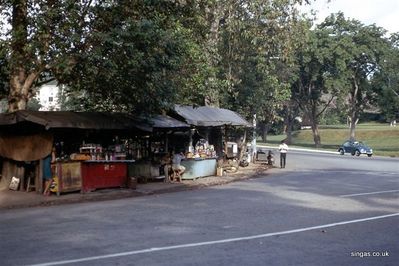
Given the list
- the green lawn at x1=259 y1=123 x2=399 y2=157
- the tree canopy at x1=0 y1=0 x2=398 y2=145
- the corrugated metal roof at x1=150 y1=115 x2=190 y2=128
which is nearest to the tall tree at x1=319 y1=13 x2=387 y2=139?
the green lawn at x1=259 y1=123 x2=399 y2=157

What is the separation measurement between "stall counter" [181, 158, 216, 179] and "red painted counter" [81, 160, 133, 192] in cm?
458

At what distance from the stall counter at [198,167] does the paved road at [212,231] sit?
6.58 m

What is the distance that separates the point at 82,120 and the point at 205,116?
8.74 m

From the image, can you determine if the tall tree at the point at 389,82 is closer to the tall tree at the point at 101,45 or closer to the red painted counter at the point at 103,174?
the tall tree at the point at 101,45

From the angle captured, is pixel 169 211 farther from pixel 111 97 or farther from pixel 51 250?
pixel 111 97

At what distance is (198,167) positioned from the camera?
78.0 feet

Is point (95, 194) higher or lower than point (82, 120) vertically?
lower

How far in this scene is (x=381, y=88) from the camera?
59.6m

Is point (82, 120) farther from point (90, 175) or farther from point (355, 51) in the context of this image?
point (355, 51)

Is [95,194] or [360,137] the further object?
[360,137]

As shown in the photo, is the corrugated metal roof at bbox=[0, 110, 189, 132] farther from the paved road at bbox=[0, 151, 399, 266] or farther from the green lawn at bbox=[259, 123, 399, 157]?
the green lawn at bbox=[259, 123, 399, 157]

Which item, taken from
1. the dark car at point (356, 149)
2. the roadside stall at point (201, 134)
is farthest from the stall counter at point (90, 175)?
the dark car at point (356, 149)

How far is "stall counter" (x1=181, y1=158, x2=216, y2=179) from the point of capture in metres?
23.0

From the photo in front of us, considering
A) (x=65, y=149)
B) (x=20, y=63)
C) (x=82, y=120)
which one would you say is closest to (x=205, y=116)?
(x=65, y=149)
